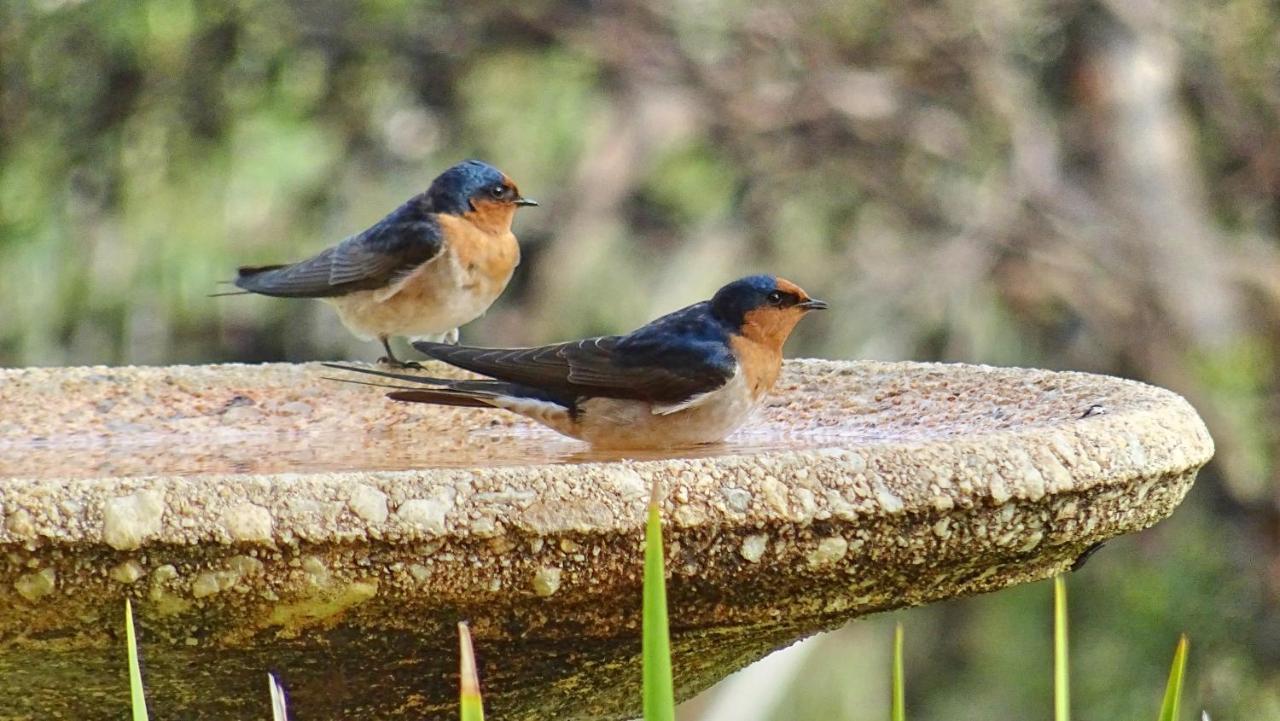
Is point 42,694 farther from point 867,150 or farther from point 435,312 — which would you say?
point 867,150

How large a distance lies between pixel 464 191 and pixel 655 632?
2446 mm

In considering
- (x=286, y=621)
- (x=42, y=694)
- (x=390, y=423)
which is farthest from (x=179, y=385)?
(x=286, y=621)

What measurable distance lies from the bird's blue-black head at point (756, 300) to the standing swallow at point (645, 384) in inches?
1.1

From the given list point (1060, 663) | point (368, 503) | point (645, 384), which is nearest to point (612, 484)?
point (368, 503)

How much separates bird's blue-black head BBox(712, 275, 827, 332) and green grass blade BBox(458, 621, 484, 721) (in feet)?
4.98

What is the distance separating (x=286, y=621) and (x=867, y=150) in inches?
230

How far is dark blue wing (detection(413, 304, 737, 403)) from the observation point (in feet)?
8.93

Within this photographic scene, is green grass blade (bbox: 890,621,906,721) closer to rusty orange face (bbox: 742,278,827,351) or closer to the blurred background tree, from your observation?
rusty orange face (bbox: 742,278,827,351)

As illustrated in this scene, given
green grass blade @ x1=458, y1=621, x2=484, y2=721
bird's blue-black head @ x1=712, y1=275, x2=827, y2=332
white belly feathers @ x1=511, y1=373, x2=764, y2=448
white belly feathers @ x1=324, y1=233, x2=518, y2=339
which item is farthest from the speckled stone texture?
white belly feathers @ x1=324, y1=233, x2=518, y2=339

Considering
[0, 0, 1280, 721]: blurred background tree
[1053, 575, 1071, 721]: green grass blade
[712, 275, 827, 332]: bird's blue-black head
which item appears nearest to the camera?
[1053, 575, 1071, 721]: green grass blade

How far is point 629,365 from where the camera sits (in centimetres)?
280

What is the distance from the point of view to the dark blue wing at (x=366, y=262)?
3.72m

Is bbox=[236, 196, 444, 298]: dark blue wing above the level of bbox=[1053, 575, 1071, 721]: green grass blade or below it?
above

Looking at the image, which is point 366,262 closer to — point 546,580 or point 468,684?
point 546,580
